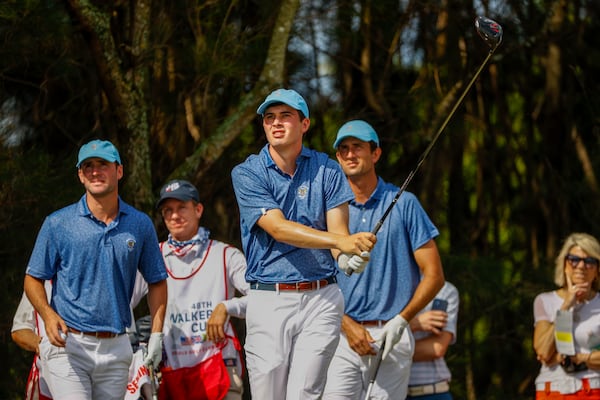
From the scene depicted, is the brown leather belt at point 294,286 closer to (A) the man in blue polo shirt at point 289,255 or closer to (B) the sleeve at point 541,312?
(A) the man in blue polo shirt at point 289,255

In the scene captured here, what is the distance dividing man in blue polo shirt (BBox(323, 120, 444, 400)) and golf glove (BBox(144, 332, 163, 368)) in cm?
89

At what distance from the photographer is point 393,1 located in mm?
9727

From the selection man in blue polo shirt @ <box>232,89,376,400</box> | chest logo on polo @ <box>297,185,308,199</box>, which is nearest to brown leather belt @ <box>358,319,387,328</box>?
man in blue polo shirt @ <box>232,89,376,400</box>

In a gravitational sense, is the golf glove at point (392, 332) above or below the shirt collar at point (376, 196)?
below

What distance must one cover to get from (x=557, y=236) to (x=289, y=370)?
9046mm

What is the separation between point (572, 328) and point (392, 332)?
1.56 m

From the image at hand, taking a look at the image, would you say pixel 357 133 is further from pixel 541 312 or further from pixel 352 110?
pixel 352 110

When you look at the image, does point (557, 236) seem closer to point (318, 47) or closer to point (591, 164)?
point (591, 164)

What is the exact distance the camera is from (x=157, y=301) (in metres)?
5.84

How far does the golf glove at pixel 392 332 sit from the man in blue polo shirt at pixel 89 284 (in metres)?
1.30

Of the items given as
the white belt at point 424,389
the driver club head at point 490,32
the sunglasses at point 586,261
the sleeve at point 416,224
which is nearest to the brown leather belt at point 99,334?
the sleeve at point 416,224

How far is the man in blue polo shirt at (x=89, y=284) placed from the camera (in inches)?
215

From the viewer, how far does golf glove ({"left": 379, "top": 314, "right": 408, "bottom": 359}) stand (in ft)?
19.1

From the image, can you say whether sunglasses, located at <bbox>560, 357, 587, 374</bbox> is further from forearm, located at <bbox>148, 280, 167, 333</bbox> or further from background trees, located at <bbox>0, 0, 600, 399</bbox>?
background trees, located at <bbox>0, 0, 600, 399</bbox>
